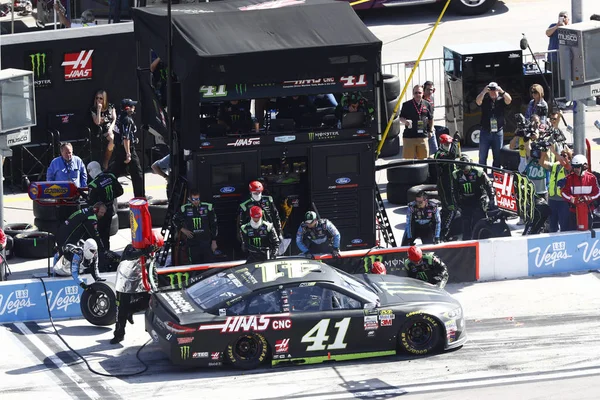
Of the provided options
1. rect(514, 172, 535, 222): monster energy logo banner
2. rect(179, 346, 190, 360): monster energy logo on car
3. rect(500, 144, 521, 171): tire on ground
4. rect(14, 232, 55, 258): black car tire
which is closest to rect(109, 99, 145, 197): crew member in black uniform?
rect(14, 232, 55, 258): black car tire

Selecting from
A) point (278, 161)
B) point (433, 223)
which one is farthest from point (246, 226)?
point (433, 223)

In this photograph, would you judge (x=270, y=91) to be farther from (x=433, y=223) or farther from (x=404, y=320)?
(x=404, y=320)

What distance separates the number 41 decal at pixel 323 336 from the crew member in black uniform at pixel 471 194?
4663mm

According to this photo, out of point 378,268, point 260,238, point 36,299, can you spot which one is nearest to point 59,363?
point 36,299

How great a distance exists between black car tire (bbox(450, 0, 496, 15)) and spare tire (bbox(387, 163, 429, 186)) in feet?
38.5

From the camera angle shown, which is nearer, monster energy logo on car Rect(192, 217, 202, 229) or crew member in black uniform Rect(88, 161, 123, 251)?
monster energy logo on car Rect(192, 217, 202, 229)

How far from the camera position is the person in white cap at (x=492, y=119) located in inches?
955

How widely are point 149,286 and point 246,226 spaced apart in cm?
212

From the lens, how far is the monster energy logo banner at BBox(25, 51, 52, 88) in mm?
24734

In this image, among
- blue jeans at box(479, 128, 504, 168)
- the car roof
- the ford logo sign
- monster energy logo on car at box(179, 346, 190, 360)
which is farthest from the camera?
blue jeans at box(479, 128, 504, 168)

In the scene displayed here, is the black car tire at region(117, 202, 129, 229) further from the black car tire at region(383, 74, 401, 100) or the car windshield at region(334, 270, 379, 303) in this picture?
the black car tire at region(383, 74, 401, 100)

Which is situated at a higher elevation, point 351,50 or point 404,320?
point 351,50

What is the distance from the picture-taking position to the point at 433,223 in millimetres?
20625

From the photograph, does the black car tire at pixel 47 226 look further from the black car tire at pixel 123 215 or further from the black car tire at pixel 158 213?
the black car tire at pixel 158 213
